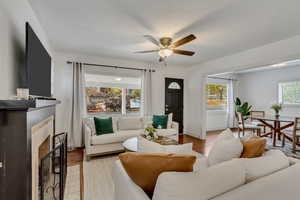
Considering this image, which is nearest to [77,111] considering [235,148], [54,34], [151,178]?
[54,34]

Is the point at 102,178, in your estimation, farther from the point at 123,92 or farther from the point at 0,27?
the point at 123,92

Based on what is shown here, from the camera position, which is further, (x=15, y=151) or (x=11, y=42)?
(x=11, y=42)

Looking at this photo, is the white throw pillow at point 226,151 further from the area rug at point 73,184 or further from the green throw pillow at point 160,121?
the green throw pillow at point 160,121

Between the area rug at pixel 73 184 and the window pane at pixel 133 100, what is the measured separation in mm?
2246

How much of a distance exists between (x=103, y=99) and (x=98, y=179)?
2369 millimetres

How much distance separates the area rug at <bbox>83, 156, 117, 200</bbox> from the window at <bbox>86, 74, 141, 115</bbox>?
1549 millimetres

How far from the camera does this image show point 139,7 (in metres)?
1.92

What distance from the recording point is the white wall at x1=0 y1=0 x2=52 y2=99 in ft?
3.98

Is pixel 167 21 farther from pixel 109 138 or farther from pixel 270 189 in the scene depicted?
pixel 109 138

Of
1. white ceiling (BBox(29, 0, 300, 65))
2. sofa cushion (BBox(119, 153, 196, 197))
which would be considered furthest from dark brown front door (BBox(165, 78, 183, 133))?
sofa cushion (BBox(119, 153, 196, 197))

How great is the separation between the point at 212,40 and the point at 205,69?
5.85ft

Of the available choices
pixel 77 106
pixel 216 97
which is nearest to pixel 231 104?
pixel 216 97

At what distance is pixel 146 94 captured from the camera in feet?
15.0

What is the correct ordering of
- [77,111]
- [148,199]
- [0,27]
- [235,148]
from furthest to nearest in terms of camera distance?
[77,111], [235,148], [0,27], [148,199]
